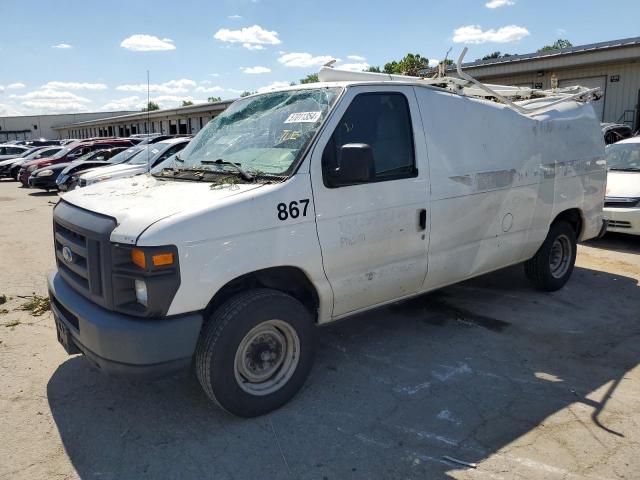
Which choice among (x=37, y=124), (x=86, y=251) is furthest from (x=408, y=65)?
(x=37, y=124)

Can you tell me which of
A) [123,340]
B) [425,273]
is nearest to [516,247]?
[425,273]

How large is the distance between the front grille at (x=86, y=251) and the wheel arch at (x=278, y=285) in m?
0.63

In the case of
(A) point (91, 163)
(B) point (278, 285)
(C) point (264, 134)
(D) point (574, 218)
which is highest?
(C) point (264, 134)

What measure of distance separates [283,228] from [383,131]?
4.08 ft

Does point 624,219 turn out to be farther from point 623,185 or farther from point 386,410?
point 386,410

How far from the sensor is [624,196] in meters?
8.16

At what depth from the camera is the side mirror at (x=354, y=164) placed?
3381mm

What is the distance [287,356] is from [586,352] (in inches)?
104

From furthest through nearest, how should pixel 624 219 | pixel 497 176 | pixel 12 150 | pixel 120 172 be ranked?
pixel 12 150, pixel 120 172, pixel 624 219, pixel 497 176

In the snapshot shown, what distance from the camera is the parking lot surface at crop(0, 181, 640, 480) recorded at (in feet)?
9.82

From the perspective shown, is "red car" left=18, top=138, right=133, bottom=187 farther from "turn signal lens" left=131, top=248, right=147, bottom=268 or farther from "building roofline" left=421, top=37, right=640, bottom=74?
"turn signal lens" left=131, top=248, right=147, bottom=268

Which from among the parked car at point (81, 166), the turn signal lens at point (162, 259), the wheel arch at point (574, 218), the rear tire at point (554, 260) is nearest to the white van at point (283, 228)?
the turn signal lens at point (162, 259)

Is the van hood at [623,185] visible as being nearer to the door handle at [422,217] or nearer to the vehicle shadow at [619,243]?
the vehicle shadow at [619,243]

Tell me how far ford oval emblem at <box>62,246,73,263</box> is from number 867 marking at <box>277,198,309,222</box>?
1458 mm
